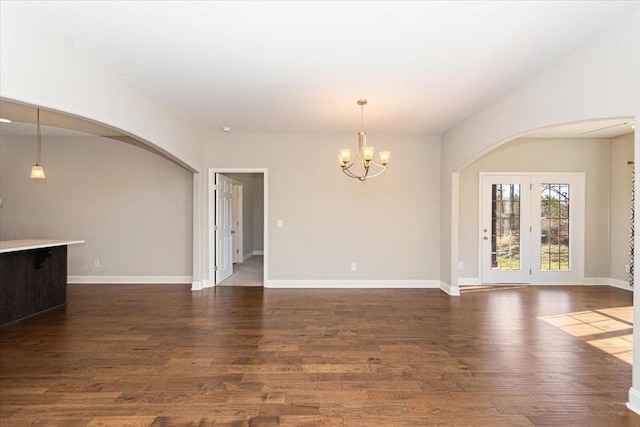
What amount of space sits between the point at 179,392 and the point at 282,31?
2822 mm

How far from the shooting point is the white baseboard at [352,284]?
20.1 ft

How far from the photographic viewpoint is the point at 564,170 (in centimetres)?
647

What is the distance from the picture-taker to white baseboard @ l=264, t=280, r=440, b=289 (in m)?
6.14

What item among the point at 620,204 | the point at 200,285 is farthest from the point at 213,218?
the point at 620,204

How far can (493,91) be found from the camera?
12.9ft

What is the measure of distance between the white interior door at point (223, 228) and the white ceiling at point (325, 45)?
2342mm

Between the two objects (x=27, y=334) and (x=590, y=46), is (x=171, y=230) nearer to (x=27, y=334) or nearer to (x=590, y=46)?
(x=27, y=334)

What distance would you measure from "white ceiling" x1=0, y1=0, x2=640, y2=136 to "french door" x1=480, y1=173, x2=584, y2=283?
285cm

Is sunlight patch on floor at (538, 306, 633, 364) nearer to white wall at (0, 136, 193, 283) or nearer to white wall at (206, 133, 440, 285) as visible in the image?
white wall at (206, 133, 440, 285)

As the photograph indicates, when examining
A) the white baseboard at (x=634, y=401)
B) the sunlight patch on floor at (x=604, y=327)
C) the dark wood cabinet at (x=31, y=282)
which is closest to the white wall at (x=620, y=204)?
the sunlight patch on floor at (x=604, y=327)

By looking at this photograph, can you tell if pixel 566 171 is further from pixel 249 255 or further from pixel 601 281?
pixel 249 255

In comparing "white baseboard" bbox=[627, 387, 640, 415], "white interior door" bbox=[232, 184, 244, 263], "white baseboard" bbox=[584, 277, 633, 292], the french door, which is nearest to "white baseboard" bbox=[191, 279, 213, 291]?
"white interior door" bbox=[232, 184, 244, 263]

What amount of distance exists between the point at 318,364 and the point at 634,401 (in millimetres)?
2265

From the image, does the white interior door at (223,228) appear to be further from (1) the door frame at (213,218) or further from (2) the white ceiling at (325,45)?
(2) the white ceiling at (325,45)
